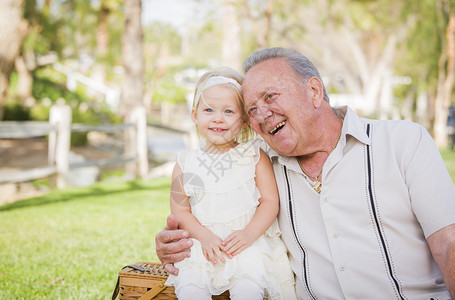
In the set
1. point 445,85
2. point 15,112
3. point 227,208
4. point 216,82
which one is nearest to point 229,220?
point 227,208

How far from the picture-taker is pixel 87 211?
6227 millimetres

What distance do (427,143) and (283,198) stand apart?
2.36 ft

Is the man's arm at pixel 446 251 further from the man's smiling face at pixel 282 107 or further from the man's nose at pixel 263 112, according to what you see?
the man's nose at pixel 263 112

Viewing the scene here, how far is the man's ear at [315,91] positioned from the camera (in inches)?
88.4

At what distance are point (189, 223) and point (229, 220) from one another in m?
0.20

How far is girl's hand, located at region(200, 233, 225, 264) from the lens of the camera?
216cm

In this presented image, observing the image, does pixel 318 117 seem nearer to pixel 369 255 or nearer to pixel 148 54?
pixel 369 255

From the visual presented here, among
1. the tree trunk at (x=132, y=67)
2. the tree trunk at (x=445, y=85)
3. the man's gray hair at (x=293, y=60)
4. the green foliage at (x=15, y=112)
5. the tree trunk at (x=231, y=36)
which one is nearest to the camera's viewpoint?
the man's gray hair at (x=293, y=60)

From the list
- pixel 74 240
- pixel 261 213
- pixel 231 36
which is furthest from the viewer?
pixel 231 36

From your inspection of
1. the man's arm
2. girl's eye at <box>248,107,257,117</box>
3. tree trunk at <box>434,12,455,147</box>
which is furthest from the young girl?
tree trunk at <box>434,12,455,147</box>

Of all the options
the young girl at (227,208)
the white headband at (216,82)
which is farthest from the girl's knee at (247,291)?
the white headband at (216,82)

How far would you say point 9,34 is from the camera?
7.23m

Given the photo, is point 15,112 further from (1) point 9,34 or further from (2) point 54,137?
(1) point 9,34

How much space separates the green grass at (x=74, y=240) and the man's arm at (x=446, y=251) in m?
2.21
